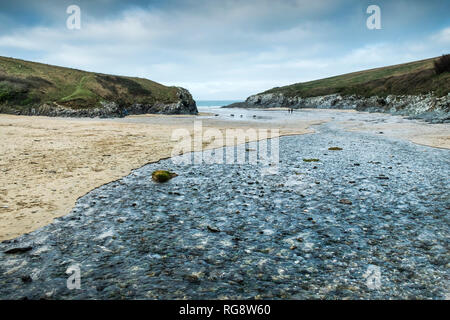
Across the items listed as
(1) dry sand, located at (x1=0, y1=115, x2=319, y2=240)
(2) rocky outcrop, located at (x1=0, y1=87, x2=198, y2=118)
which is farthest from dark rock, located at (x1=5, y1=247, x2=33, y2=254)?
(2) rocky outcrop, located at (x1=0, y1=87, x2=198, y2=118)

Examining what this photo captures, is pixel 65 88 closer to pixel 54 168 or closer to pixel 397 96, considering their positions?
pixel 54 168

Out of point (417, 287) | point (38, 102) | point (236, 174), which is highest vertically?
point (38, 102)

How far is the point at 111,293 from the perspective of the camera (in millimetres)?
5266

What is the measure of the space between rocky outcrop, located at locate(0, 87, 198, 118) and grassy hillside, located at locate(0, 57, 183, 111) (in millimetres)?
1623

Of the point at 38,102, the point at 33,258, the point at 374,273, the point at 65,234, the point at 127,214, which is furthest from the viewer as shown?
the point at 38,102

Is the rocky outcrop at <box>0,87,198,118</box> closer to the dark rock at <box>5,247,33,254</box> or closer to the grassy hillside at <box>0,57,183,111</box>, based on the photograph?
the grassy hillside at <box>0,57,183,111</box>

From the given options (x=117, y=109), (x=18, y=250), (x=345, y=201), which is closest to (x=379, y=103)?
(x=117, y=109)

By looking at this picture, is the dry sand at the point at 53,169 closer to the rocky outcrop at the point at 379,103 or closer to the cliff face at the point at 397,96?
the rocky outcrop at the point at 379,103

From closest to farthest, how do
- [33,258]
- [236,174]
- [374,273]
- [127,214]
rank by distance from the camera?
[374,273]
[33,258]
[127,214]
[236,174]

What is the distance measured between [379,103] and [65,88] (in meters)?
106

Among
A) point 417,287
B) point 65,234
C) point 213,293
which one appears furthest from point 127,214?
point 417,287

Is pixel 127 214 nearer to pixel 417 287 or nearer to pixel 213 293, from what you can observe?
→ pixel 213 293

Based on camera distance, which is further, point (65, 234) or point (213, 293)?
point (65, 234)

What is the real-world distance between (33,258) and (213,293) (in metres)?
4.74
